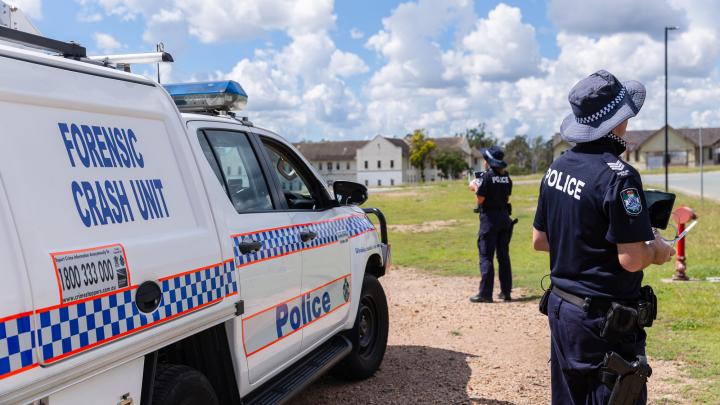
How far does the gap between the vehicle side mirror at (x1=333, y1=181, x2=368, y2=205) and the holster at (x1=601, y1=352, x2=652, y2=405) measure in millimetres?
2453

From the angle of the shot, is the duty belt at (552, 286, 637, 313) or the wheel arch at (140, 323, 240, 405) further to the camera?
the wheel arch at (140, 323, 240, 405)

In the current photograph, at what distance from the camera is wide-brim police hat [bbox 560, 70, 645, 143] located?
300 cm

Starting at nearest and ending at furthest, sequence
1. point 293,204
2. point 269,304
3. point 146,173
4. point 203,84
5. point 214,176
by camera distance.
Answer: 1. point 146,173
2. point 214,176
3. point 269,304
4. point 203,84
5. point 293,204

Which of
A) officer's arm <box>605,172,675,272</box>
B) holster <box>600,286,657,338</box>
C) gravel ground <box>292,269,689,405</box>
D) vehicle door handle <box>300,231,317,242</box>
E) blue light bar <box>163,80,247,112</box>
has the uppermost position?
blue light bar <box>163,80,247,112</box>

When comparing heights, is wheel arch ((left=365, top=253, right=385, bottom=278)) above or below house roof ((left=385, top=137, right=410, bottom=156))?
below

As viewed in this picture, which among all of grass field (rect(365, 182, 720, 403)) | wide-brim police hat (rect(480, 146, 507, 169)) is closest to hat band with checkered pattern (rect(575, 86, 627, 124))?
grass field (rect(365, 182, 720, 403))

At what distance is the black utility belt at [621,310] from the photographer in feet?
9.53

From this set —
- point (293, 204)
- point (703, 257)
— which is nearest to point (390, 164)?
point (703, 257)

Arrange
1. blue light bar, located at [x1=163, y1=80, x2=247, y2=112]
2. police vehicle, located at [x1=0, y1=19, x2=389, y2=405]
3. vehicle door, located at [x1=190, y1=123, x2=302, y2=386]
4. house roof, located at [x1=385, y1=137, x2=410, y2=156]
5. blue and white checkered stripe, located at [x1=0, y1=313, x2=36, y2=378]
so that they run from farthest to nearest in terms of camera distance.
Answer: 1. house roof, located at [x1=385, y1=137, x2=410, y2=156]
2. blue light bar, located at [x1=163, y1=80, x2=247, y2=112]
3. vehicle door, located at [x1=190, y1=123, x2=302, y2=386]
4. police vehicle, located at [x1=0, y1=19, x2=389, y2=405]
5. blue and white checkered stripe, located at [x1=0, y1=313, x2=36, y2=378]

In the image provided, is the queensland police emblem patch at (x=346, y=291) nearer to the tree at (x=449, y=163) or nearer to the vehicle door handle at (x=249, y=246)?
the vehicle door handle at (x=249, y=246)

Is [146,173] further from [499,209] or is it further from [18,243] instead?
[499,209]

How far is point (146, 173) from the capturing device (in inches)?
112

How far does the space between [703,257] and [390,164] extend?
8129 cm

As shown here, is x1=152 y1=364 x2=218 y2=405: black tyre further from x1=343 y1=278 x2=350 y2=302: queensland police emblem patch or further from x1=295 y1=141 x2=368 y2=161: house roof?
x1=295 y1=141 x2=368 y2=161: house roof
